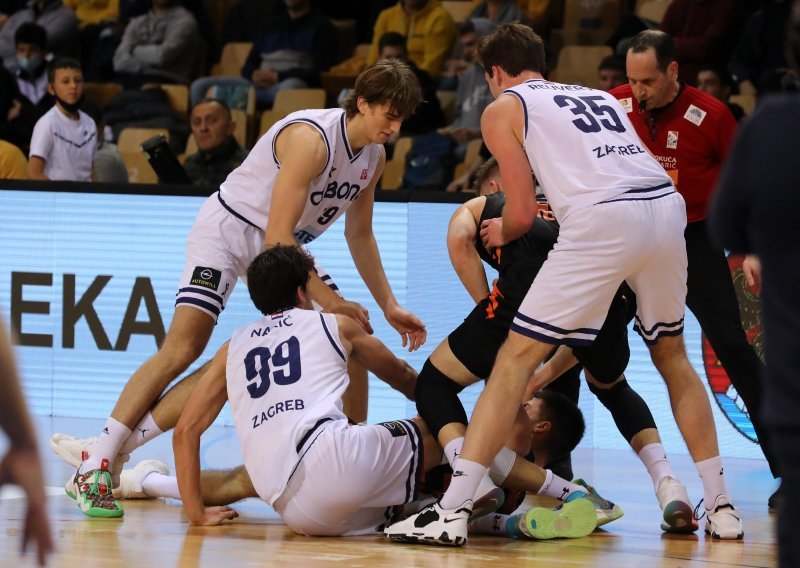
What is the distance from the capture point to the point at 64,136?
8914 millimetres

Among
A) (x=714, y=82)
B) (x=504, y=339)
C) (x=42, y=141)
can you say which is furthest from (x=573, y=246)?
(x=42, y=141)

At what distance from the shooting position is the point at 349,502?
13.7ft

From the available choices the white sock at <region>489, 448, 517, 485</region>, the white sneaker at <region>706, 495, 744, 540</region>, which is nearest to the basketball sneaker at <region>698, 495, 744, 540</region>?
the white sneaker at <region>706, 495, 744, 540</region>

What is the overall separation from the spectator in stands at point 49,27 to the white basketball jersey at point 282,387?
308 inches

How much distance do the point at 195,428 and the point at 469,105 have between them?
5334 millimetres

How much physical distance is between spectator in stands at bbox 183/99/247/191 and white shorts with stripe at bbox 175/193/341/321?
3.21m

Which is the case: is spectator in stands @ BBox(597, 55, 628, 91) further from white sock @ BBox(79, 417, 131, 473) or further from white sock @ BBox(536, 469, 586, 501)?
white sock @ BBox(79, 417, 131, 473)

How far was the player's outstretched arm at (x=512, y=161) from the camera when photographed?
422 centimetres

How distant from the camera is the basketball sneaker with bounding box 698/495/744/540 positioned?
4371 mm

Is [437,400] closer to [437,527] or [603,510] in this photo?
[437,527]

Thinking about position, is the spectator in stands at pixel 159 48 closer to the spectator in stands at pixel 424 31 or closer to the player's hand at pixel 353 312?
the spectator in stands at pixel 424 31

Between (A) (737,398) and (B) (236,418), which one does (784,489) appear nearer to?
(B) (236,418)

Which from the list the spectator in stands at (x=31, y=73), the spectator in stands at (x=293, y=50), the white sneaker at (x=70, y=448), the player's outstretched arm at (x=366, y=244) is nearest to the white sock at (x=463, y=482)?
the player's outstretched arm at (x=366, y=244)

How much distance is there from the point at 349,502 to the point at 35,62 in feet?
24.5
